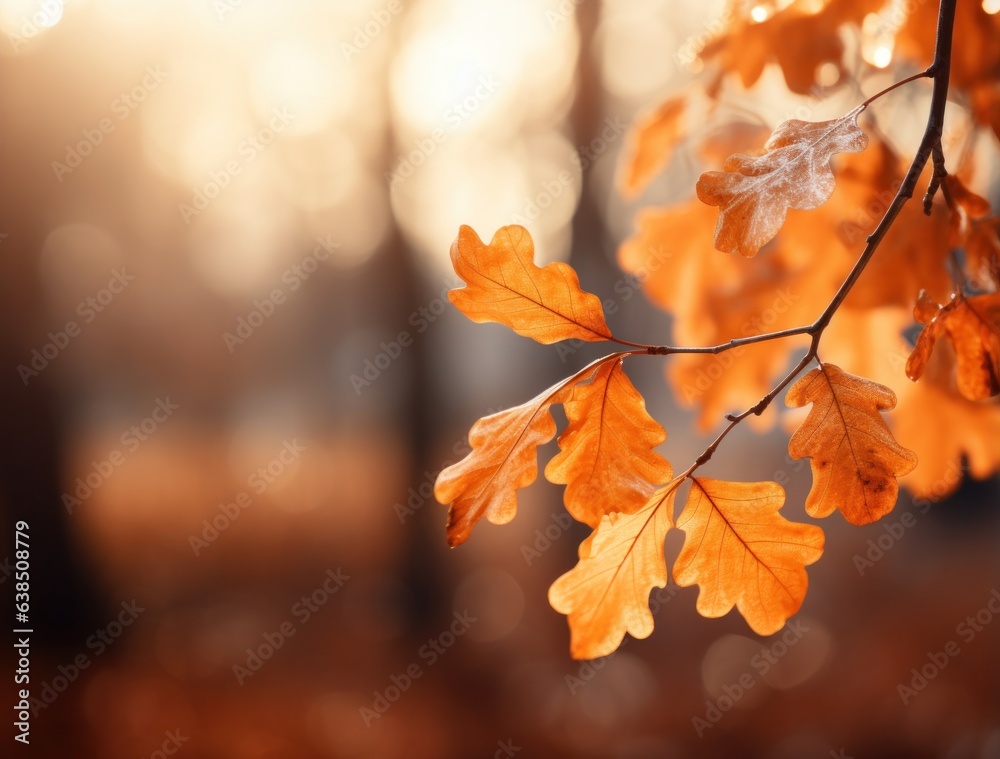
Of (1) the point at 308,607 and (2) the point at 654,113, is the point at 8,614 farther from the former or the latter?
(2) the point at 654,113

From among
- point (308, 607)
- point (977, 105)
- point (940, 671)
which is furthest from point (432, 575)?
point (977, 105)

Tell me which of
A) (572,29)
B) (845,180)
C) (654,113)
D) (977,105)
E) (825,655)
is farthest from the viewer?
(572,29)

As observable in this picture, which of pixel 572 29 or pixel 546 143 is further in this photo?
pixel 546 143
